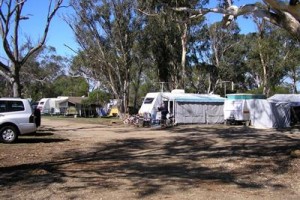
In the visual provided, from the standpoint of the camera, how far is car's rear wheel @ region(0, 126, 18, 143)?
56.4 feet

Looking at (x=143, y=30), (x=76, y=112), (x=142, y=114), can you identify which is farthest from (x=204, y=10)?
(x=76, y=112)

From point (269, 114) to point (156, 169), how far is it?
65.5 feet

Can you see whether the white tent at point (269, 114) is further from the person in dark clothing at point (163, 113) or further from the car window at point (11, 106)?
the car window at point (11, 106)

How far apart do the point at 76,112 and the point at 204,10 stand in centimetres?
4319

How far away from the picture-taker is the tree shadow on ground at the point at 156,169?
9156 millimetres

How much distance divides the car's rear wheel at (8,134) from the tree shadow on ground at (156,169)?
3.48 meters

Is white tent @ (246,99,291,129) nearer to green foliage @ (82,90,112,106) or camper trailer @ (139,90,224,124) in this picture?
camper trailer @ (139,90,224,124)

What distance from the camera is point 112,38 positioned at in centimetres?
4197

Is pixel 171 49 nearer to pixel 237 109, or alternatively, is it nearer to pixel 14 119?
pixel 237 109

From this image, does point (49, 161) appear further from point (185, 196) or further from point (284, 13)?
point (284, 13)

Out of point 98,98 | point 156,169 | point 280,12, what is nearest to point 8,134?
point 156,169

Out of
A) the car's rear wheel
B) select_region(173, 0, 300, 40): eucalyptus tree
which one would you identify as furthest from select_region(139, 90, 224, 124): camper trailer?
select_region(173, 0, 300, 40): eucalyptus tree

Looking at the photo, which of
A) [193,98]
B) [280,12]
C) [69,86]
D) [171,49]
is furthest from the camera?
[69,86]

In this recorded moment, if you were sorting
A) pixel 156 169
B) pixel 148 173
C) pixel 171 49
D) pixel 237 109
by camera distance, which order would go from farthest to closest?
pixel 171 49 → pixel 237 109 → pixel 156 169 → pixel 148 173
